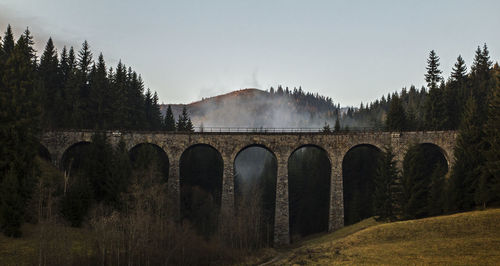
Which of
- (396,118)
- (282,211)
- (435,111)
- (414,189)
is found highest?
(435,111)

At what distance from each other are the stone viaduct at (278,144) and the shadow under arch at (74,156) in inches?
26.6

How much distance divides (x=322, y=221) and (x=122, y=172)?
4323 cm

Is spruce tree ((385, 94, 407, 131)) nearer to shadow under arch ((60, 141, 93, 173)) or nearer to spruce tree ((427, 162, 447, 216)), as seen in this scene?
spruce tree ((427, 162, 447, 216))

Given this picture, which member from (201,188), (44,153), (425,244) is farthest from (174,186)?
(425,244)

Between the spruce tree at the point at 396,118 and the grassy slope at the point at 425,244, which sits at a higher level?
the spruce tree at the point at 396,118

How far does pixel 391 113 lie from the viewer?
7762 cm

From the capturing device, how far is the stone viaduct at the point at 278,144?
56969 mm

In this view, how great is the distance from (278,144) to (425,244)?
27635mm

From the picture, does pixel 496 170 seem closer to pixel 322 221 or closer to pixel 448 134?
pixel 448 134

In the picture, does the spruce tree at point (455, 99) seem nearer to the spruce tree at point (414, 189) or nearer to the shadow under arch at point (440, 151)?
the shadow under arch at point (440, 151)

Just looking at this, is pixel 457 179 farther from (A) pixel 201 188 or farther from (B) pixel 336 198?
(A) pixel 201 188

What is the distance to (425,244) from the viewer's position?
35281 millimetres

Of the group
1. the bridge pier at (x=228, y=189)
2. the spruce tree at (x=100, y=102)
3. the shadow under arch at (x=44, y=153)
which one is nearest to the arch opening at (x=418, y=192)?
the bridge pier at (x=228, y=189)

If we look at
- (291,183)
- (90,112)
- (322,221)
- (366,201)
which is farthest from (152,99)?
(366,201)
